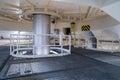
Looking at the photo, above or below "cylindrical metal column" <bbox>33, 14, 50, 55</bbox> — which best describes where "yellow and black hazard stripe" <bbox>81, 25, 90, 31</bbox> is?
above

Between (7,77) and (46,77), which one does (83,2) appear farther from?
(7,77)

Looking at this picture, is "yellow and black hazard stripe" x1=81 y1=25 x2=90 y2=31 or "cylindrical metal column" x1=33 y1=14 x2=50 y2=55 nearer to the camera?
"cylindrical metal column" x1=33 y1=14 x2=50 y2=55

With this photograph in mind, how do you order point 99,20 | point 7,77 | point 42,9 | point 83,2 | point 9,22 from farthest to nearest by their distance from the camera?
point 9,22, point 99,20, point 42,9, point 83,2, point 7,77

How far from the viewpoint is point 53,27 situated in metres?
11.6

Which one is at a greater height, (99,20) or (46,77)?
(99,20)

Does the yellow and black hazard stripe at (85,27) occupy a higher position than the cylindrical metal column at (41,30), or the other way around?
the yellow and black hazard stripe at (85,27)

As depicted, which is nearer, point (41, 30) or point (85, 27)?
point (41, 30)

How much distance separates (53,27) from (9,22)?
13.6 feet

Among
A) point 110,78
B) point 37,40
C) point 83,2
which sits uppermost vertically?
point 83,2

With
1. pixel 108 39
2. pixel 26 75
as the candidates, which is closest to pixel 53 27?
pixel 108 39

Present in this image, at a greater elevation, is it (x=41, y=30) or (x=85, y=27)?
(x=85, y=27)

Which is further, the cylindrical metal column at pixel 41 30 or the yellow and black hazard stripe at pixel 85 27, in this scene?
the yellow and black hazard stripe at pixel 85 27

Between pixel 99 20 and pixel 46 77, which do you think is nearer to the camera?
pixel 46 77

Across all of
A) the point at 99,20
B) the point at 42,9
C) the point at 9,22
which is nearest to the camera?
the point at 42,9
